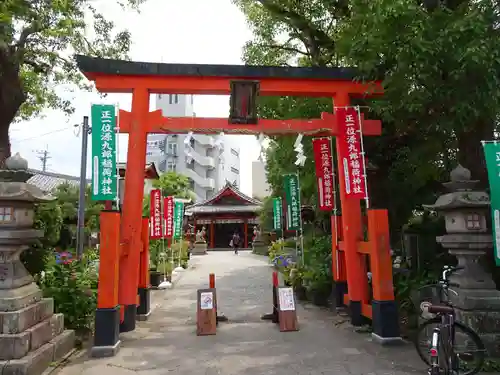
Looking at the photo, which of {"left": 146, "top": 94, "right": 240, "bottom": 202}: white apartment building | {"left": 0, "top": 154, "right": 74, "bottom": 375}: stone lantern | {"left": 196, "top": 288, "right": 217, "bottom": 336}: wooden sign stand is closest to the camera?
{"left": 0, "top": 154, "right": 74, "bottom": 375}: stone lantern

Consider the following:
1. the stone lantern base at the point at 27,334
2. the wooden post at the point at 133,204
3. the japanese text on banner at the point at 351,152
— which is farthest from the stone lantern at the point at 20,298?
the japanese text on banner at the point at 351,152

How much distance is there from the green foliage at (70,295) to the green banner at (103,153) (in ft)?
5.57

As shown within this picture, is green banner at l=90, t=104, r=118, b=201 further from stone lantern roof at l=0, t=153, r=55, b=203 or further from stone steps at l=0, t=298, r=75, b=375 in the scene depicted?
stone steps at l=0, t=298, r=75, b=375

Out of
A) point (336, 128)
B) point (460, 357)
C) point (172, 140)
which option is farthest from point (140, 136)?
point (172, 140)

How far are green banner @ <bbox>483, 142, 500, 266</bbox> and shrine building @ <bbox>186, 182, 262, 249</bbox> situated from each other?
2884 cm

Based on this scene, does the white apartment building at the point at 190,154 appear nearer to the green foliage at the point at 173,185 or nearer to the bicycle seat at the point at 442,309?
the green foliage at the point at 173,185

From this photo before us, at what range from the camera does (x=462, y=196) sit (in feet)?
18.7

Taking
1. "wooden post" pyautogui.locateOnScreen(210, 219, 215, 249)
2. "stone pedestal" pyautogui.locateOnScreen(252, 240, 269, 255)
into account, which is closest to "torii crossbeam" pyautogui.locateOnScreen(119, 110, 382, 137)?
"stone pedestal" pyautogui.locateOnScreen(252, 240, 269, 255)

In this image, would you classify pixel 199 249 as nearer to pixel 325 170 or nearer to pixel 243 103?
pixel 325 170

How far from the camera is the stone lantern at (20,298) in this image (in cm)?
486

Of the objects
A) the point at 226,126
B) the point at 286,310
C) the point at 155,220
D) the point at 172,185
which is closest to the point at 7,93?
the point at 155,220

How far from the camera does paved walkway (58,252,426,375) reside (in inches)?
211

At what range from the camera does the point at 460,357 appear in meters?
4.92

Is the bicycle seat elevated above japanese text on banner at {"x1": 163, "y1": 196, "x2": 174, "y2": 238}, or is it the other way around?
japanese text on banner at {"x1": 163, "y1": 196, "x2": 174, "y2": 238}
